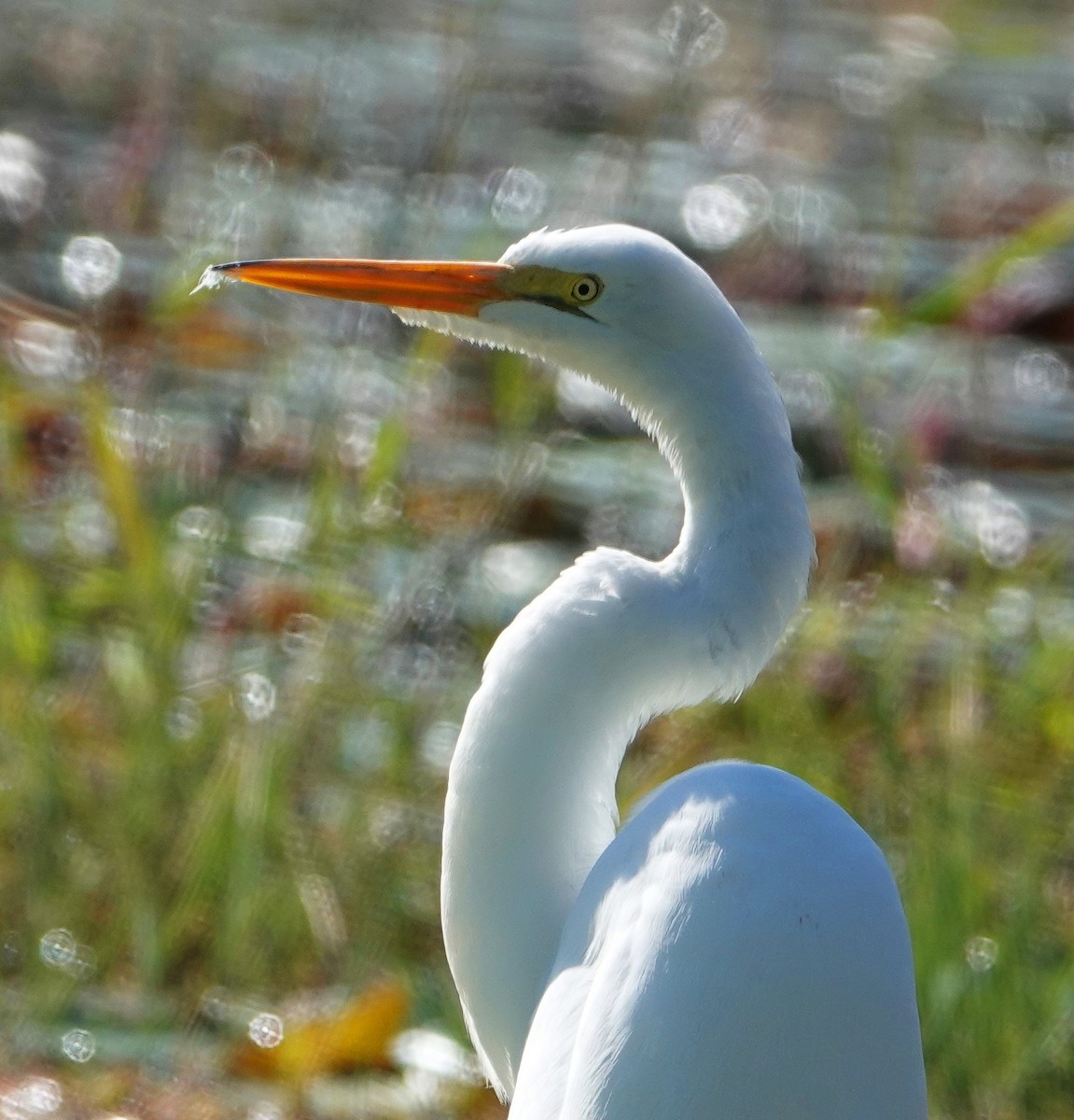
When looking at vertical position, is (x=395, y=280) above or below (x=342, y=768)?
above

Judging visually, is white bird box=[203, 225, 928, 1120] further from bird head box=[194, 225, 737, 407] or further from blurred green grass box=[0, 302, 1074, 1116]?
blurred green grass box=[0, 302, 1074, 1116]

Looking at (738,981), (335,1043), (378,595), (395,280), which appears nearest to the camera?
(738,981)

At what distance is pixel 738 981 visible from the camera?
1217 mm

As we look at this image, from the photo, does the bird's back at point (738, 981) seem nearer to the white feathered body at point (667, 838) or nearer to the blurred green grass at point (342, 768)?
the white feathered body at point (667, 838)

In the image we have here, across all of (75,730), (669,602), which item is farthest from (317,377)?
(669,602)

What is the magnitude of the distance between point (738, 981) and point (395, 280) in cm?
58

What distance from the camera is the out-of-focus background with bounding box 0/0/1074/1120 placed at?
6.61ft

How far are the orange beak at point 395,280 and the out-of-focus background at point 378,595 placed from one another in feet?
1.24

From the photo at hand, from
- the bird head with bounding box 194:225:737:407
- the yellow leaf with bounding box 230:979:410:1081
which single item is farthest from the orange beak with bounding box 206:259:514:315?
the yellow leaf with bounding box 230:979:410:1081

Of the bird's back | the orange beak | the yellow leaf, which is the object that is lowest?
the yellow leaf

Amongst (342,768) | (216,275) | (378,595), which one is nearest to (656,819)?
(216,275)

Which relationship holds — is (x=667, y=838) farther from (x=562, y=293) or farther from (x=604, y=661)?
(x=562, y=293)

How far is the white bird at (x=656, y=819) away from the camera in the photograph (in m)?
1.22

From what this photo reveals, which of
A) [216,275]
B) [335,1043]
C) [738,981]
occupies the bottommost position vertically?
[335,1043]
